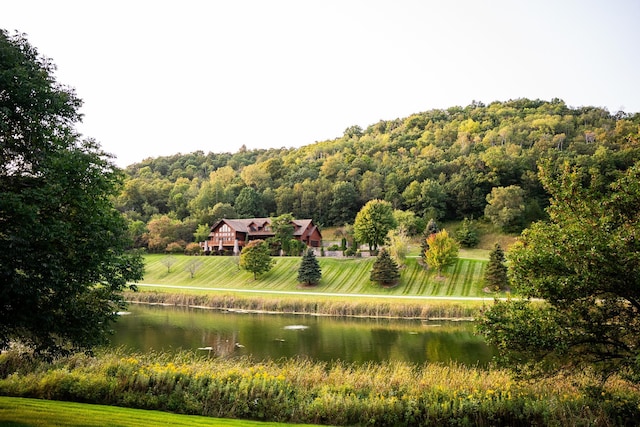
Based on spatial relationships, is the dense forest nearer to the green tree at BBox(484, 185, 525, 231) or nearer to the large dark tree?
the green tree at BBox(484, 185, 525, 231)

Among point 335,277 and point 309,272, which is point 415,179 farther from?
point 309,272

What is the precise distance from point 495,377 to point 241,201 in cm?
7868

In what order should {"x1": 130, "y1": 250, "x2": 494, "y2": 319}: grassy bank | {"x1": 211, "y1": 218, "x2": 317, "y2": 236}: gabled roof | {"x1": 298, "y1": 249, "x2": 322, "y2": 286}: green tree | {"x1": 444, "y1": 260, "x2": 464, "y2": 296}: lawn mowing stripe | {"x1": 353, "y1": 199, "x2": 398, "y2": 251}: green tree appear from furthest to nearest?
{"x1": 211, "y1": 218, "x2": 317, "y2": 236}: gabled roof < {"x1": 353, "y1": 199, "x2": 398, "y2": 251}: green tree < {"x1": 298, "y1": 249, "x2": 322, "y2": 286}: green tree < {"x1": 444, "y1": 260, "x2": 464, "y2": 296}: lawn mowing stripe < {"x1": 130, "y1": 250, "x2": 494, "y2": 319}: grassy bank

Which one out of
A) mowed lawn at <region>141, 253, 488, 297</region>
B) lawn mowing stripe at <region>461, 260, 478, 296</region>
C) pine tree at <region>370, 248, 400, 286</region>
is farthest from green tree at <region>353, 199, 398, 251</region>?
lawn mowing stripe at <region>461, 260, 478, 296</region>

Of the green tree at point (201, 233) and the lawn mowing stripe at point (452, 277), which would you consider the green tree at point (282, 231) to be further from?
the lawn mowing stripe at point (452, 277)

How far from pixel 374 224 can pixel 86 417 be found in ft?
171

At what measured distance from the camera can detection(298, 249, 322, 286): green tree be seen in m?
52.7

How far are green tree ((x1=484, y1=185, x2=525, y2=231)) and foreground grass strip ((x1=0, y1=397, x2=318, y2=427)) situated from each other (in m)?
65.8

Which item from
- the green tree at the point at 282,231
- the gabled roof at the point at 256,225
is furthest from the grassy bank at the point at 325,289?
the gabled roof at the point at 256,225

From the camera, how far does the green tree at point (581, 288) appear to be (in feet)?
33.9

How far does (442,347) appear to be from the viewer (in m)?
25.9

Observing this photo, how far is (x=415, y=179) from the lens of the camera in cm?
8969

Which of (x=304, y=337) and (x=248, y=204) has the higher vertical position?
(x=248, y=204)

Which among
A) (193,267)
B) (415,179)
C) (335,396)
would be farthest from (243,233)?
(335,396)
